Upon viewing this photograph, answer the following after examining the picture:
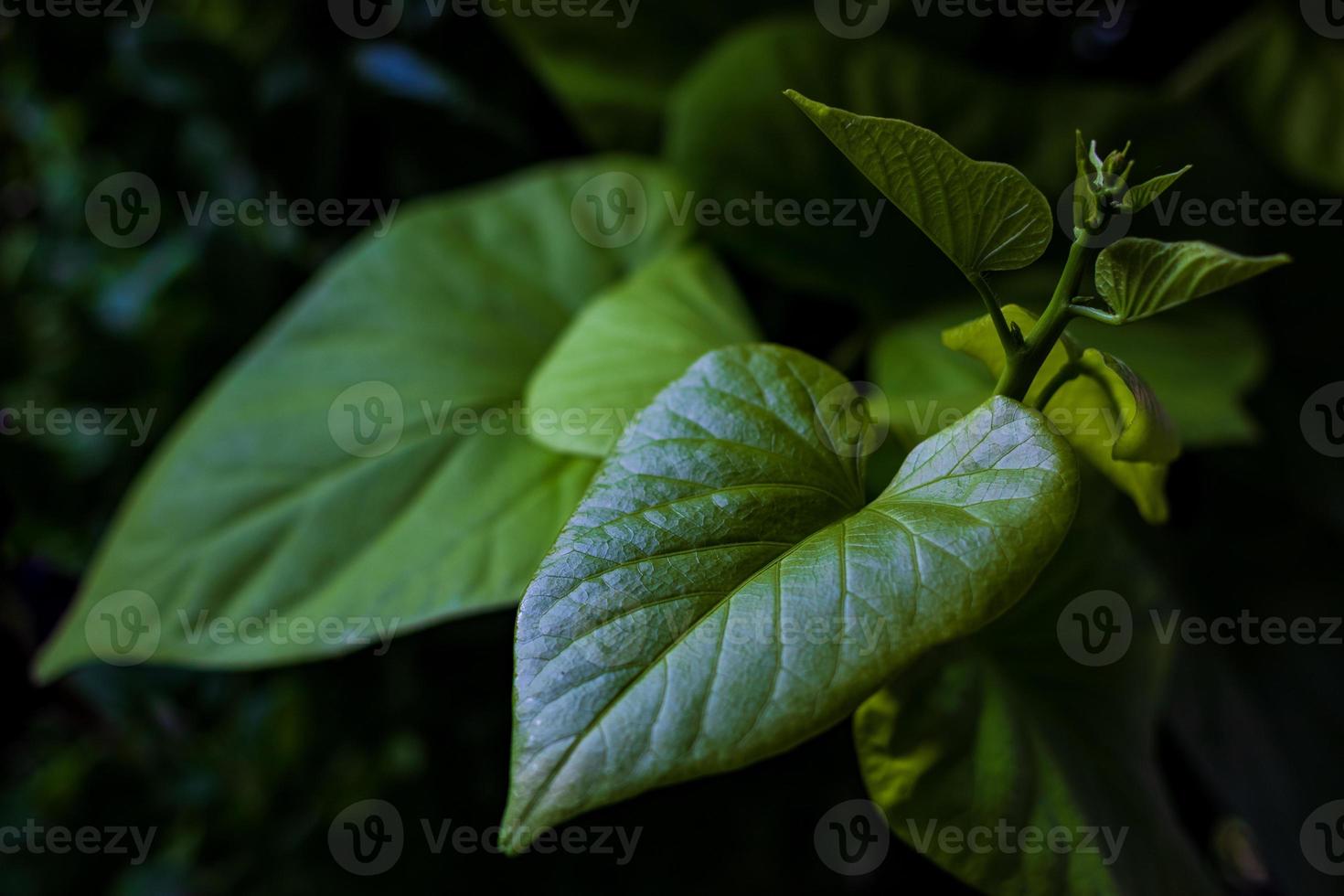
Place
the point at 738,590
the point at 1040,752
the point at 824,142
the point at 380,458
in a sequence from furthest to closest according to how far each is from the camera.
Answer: the point at 824,142 < the point at 380,458 < the point at 1040,752 < the point at 738,590

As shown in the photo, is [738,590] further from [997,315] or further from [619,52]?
[619,52]

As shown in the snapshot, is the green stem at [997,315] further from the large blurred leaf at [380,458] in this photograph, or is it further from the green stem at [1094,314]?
the large blurred leaf at [380,458]

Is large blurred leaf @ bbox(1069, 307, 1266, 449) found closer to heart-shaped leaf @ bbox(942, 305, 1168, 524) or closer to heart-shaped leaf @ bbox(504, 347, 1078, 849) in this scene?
heart-shaped leaf @ bbox(942, 305, 1168, 524)

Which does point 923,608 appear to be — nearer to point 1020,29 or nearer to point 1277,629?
point 1277,629

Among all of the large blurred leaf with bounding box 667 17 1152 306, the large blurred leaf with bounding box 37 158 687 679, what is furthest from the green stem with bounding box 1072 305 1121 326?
the large blurred leaf with bounding box 667 17 1152 306

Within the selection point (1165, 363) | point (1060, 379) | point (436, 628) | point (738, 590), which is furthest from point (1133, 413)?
point (436, 628)

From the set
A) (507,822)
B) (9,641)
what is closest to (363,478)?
(507,822)
